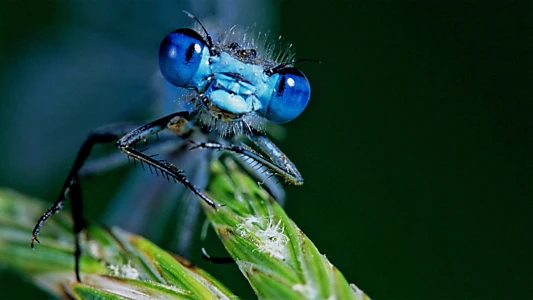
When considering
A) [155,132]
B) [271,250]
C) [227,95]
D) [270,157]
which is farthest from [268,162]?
[271,250]

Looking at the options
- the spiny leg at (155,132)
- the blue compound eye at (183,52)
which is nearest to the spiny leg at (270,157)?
the spiny leg at (155,132)

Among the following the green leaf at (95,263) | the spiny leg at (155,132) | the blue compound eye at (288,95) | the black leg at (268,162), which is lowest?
the green leaf at (95,263)

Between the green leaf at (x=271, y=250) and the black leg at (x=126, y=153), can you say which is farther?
the black leg at (x=126, y=153)

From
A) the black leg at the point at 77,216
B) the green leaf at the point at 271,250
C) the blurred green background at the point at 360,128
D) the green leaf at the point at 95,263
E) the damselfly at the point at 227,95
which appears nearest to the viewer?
the green leaf at the point at 271,250

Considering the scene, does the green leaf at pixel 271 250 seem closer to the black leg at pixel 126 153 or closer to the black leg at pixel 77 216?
the black leg at pixel 126 153

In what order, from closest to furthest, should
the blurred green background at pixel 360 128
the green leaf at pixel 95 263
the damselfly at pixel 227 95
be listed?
1. the green leaf at pixel 95 263
2. the damselfly at pixel 227 95
3. the blurred green background at pixel 360 128

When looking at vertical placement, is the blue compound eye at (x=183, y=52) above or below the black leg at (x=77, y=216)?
above

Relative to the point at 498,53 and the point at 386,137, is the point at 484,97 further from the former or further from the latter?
the point at 386,137

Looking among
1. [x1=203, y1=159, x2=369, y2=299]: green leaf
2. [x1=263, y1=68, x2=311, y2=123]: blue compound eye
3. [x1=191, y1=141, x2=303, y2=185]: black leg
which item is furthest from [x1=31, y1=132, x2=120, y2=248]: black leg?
[x1=263, y1=68, x2=311, y2=123]: blue compound eye
